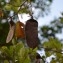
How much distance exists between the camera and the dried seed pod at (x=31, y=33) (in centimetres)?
154

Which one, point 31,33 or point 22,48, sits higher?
point 31,33

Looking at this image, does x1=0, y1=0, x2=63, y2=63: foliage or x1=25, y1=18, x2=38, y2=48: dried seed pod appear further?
x1=0, y1=0, x2=63, y2=63: foliage

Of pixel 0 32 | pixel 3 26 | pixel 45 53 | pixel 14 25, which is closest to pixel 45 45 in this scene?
pixel 45 53

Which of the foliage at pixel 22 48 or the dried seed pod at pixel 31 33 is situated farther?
the foliage at pixel 22 48

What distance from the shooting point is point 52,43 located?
2412mm

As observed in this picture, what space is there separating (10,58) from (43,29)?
599 cm

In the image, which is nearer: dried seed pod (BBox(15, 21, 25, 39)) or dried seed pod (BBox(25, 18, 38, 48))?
dried seed pod (BBox(25, 18, 38, 48))

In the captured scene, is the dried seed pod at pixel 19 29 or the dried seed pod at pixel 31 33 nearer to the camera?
the dried seed pod at pixel 31 33

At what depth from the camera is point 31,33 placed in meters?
1.56

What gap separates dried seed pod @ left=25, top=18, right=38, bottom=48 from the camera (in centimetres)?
154

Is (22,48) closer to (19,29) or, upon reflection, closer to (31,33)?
(19,29)

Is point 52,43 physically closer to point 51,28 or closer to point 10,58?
point 10,58

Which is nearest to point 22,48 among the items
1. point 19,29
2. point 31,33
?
point 19,29

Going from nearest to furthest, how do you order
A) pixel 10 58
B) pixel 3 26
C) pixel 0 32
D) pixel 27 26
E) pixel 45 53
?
1. pixel 27 26
2. pixel 10 58
3. pixel 45 53
4. pixel 0 32
5. pixel 3 26
